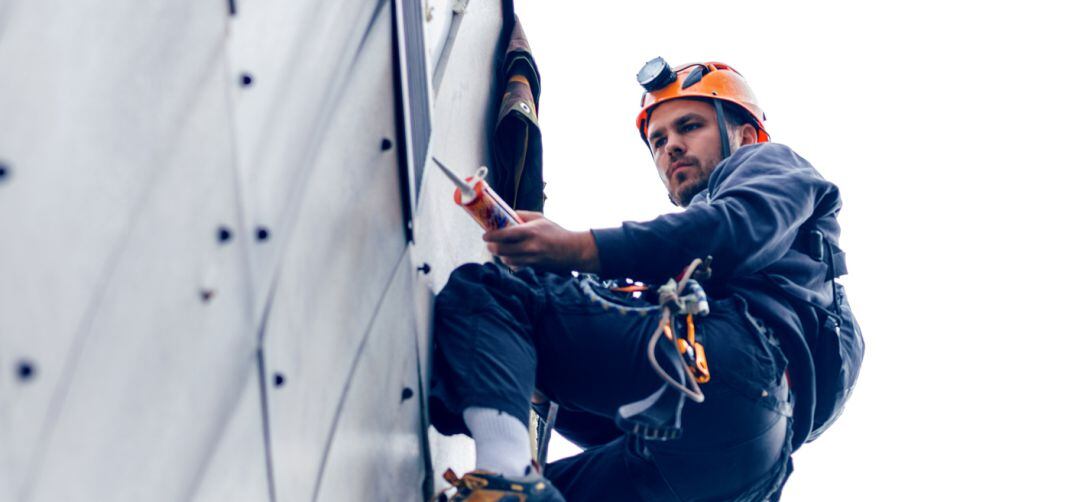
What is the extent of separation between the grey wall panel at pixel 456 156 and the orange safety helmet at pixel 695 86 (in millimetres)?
553

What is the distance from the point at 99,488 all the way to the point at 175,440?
9.1 inches

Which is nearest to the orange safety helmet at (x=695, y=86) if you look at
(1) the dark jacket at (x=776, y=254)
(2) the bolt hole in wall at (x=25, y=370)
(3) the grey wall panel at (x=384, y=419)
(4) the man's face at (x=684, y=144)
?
(4) the man's face at (x=684, y=144)

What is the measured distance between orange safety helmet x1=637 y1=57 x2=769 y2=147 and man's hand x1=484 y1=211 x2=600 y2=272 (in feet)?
5.37

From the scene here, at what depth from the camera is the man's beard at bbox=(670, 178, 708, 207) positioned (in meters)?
4.61

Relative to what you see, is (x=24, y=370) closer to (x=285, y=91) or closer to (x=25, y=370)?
(x=25, y=370)

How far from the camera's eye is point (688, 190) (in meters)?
4.62

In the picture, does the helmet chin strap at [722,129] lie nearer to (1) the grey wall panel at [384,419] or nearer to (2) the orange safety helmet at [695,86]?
(2) the orange safety helmet at [695,86]

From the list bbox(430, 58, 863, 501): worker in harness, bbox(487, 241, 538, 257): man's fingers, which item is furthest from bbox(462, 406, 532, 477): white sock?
bbox(487, 241, 538, 257): man's fingers

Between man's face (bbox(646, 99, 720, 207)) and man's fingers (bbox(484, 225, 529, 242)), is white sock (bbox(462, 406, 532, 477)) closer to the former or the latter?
man's fingers (bbox(484, 225, 529, 242))

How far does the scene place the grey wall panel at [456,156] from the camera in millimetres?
3568

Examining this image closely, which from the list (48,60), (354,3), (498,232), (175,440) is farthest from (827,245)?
(48,60)

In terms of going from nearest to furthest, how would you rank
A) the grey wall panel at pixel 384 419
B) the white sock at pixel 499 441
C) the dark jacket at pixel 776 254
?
the grey wall panel at pixel 384 419 < the white sock at pixel 499 441 < the dark jacket at pixel 776 254

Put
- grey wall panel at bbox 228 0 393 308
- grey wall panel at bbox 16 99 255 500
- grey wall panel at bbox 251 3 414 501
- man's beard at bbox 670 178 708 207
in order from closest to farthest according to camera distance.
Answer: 1. grey wall panel at bbox 16 99 255 500
2. grey wall panel at bbox 228 0 393 308
3. grey wall panel at bbox 251 3 414 501
4. man's beard at bbox 670 178 708 207

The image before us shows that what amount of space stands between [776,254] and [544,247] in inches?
28.0
